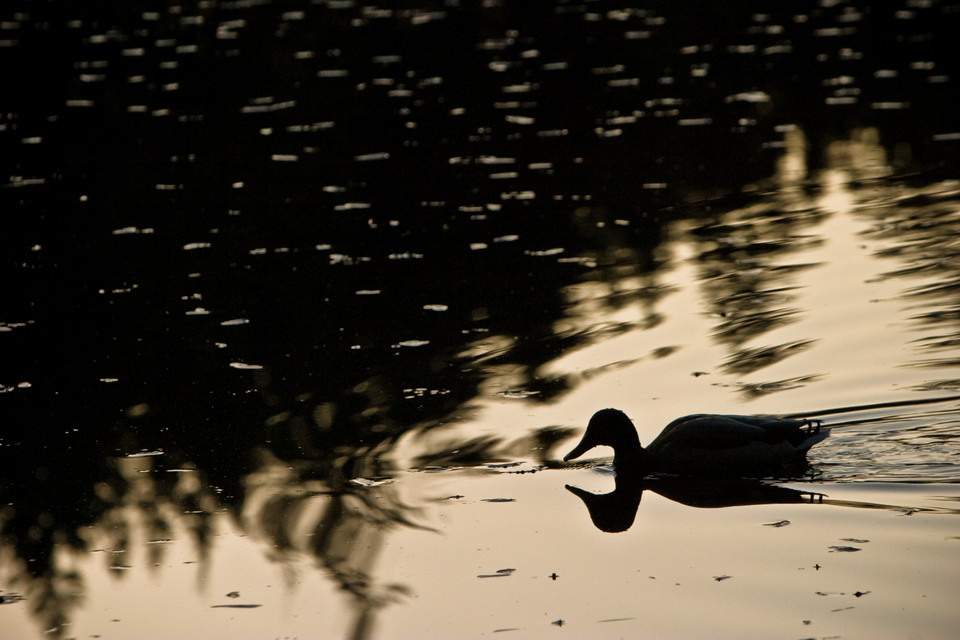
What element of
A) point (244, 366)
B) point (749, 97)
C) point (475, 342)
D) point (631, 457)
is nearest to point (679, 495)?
point (631, 457)

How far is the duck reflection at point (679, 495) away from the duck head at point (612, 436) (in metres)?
0.18

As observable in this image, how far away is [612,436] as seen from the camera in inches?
353

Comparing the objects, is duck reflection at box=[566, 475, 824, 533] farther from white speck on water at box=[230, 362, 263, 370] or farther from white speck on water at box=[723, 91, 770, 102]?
white speck on water at box=[723, 91, 770, 102]

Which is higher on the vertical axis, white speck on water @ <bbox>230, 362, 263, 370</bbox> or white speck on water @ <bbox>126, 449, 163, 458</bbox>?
white speck on water @ <bbox>126, 449, 163, 458</bbox>

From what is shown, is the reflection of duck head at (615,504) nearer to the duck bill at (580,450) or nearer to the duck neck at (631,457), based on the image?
the duck neck at (631,457)

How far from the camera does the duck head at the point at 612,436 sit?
898cm

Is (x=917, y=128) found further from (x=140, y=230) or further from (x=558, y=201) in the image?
(x=140, y=230)

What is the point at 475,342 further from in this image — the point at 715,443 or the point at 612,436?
the point at 715,443

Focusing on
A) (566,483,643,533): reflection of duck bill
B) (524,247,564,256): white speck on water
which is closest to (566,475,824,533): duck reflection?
(566,483,643,533): reflection of duck bill

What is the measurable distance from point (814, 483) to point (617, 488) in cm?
125

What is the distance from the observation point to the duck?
8.65 meters

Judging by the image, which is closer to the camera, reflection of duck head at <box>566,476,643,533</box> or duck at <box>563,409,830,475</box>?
reflection of duck head at <box>566,476,643,533</box>

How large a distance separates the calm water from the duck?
6.2 inches

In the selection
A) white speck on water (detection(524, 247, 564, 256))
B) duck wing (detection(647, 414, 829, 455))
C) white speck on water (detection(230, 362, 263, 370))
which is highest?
duck wing (detection(647, 414, 829, 455))
